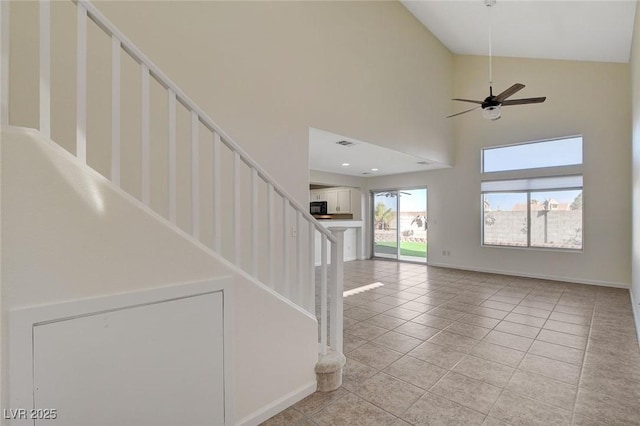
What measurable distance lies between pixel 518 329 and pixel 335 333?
2504mm

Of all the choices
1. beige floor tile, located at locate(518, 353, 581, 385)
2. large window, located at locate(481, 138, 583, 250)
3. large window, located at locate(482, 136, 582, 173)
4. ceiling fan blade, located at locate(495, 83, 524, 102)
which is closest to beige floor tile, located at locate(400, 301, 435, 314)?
beige floor tile, located at locate(518, 353, 581, 385)

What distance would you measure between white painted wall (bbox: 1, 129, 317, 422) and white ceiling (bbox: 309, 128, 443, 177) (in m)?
2.86

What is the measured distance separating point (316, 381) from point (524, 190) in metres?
6.23

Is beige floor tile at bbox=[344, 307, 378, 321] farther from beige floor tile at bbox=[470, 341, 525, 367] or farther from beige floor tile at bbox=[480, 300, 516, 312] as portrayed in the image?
beige floor tile at bbox=[480, 300, 516, 312]

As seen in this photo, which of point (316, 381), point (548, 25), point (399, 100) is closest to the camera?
point (316, 381)

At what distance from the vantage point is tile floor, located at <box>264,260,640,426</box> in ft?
6.52

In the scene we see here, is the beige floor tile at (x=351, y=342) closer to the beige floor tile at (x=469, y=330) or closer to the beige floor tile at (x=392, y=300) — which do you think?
the beige floor tile at (x=469, y=330)

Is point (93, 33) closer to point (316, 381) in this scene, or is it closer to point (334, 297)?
point (334, 297)

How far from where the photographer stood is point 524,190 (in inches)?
246

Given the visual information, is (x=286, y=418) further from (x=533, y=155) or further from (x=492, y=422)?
(x=533, y=155)

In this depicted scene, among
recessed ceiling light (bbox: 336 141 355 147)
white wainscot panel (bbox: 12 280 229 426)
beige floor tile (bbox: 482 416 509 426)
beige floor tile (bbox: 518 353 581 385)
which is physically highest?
recessed ceiling light (bbox: 336 141 355 147)

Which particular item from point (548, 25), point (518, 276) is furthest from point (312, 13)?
point (518, 276)

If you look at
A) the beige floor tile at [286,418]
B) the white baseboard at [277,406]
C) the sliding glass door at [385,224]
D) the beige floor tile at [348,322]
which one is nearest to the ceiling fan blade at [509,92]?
the beige floor tile at [348,322]

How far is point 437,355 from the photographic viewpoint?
281cm
